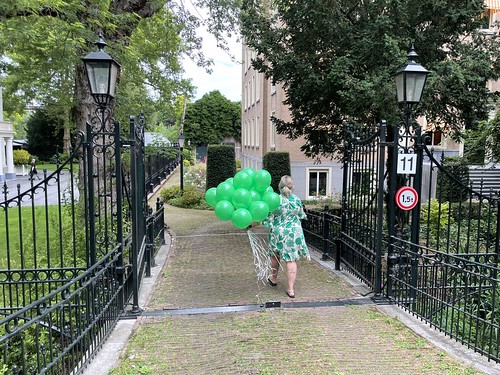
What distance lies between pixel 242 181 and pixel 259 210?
52 cm

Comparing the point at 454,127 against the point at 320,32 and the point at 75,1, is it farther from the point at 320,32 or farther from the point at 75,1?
the point at 75,1

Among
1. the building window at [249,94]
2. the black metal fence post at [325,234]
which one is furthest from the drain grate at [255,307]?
the building window at [249,94]

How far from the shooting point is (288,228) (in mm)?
5730

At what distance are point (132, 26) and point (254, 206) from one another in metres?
6.08

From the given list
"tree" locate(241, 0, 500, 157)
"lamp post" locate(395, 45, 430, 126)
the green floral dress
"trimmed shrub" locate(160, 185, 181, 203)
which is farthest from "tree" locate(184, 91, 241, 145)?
"lamp post" locate(395, 45, 430, 126)

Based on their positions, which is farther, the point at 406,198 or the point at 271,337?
the point at 406,198

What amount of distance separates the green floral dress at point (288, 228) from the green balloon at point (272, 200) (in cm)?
16

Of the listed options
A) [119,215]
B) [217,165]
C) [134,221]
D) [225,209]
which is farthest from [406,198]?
[217,165]

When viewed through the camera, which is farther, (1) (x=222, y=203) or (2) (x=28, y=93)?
(2) (x=28, y=93)

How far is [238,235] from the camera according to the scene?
11070 millimetres

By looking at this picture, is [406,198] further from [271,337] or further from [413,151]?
[271,337]

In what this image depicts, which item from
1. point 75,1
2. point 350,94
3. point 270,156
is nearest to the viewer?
point 75,1

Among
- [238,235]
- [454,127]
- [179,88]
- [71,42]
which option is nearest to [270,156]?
[238,235]

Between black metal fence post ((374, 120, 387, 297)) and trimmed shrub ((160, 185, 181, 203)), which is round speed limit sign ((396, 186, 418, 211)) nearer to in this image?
black metal fence post ((374, 120, 387, 297))
